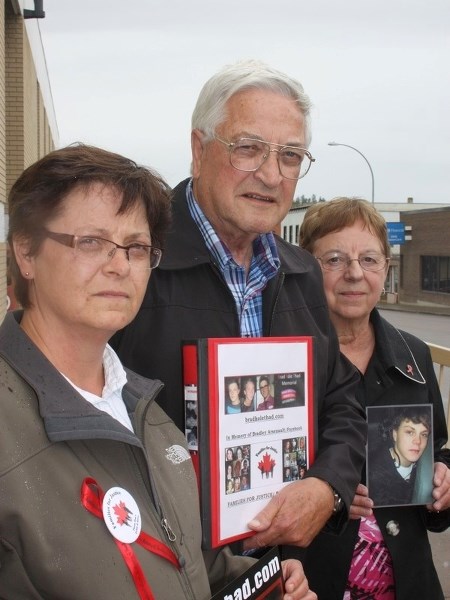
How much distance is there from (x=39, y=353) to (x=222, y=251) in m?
0.88

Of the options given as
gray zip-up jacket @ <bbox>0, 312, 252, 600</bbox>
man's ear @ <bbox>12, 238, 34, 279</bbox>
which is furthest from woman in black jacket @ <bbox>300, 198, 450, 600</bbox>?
man's ear @ <bbox>12, 238, 34, 279</bbox>

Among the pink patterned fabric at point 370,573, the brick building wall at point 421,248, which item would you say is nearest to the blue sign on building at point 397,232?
the brick building wall at point 421,248

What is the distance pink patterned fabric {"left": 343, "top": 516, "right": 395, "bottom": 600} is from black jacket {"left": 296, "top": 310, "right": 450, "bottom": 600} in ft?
0.14

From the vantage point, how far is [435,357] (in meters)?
3.82

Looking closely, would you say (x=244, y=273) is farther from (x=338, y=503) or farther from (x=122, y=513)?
(x=122, y=513)

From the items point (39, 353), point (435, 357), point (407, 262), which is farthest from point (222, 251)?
point (407, 262)

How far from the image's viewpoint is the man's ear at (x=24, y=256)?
168 cm

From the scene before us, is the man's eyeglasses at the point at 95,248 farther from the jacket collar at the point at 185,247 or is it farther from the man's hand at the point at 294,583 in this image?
the man's hand at the point at 294,583

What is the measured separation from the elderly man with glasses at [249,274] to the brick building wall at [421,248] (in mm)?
40102

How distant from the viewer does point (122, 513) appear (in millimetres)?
1473

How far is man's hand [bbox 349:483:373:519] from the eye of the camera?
98.8 inches

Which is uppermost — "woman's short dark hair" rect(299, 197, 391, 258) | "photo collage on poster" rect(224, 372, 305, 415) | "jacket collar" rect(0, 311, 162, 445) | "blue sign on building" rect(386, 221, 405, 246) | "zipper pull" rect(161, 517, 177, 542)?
"blue sign on building" rect(386, 221, 405, 246)

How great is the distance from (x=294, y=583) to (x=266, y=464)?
1.08ft

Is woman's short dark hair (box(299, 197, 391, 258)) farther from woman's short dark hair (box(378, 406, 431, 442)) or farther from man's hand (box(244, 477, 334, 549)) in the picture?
man's hand (box(244, 477, 334, 549))
